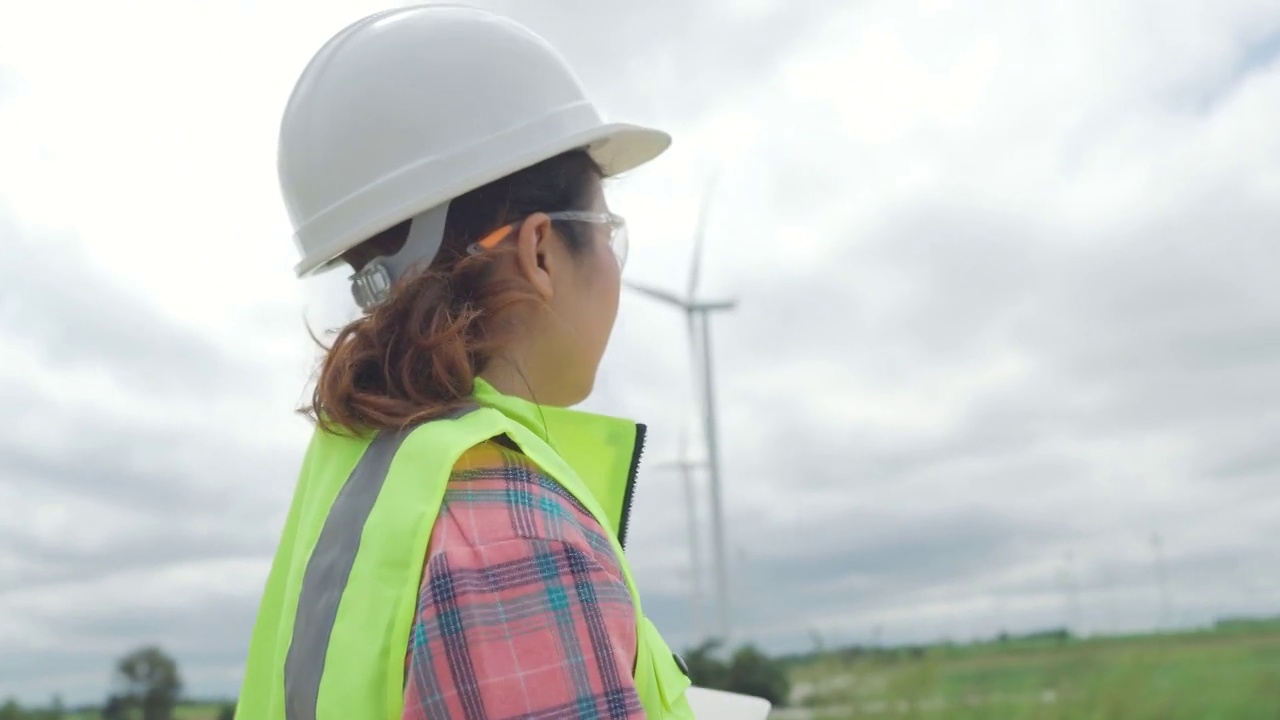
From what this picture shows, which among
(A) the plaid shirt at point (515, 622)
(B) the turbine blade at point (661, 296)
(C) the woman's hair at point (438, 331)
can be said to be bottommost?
(A) the plaid shirt at point (515, 622)

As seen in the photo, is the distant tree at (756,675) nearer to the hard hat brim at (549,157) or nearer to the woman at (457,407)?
the hard hat brim at (549,157)

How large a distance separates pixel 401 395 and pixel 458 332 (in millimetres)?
156

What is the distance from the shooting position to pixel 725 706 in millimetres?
3025

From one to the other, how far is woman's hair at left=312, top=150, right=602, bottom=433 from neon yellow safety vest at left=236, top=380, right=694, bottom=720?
0.06m

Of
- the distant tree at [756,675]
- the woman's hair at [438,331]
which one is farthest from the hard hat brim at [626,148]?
the distant tree at [756,675]

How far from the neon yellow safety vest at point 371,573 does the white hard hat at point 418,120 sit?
48 centimetres

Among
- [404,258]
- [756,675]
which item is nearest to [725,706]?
[404,258]

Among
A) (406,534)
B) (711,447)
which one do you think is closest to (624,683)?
(406,534)

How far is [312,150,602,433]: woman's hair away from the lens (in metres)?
2.48

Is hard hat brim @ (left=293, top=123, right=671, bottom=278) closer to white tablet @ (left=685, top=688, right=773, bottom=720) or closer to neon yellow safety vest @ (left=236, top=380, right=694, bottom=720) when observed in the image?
neon yellow safety vest @ (left=236, top=380, right=694, bottom=720)

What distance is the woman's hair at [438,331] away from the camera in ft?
8.13

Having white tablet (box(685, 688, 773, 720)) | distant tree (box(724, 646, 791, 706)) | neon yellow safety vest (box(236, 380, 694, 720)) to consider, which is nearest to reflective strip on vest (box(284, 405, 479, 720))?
neon yellow safety vest (box(236, 380, 694, 720))

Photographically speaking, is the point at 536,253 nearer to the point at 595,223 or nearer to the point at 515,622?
the point at 595,223

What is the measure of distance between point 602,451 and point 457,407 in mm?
516
